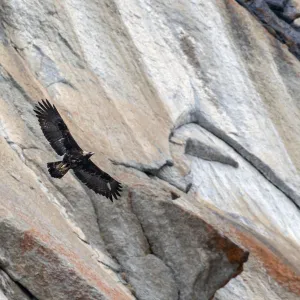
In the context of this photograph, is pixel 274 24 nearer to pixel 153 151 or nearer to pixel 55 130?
pixel 153 151

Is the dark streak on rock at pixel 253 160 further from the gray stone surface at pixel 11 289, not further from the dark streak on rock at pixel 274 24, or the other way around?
the gray stone surface at pixel 11 289

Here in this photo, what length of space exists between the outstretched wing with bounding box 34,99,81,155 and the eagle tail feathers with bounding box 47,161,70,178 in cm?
36

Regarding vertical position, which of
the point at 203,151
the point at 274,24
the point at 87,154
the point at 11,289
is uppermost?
the point at 87,154

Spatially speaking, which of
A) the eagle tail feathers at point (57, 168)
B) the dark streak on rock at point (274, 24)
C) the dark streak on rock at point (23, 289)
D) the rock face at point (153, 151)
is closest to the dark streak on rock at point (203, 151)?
the rock face at point (153, 151)

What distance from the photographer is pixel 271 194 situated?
2503cm

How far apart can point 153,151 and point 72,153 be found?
4.06m

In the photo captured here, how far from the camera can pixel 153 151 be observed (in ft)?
68.6

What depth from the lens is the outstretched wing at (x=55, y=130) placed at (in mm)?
17344

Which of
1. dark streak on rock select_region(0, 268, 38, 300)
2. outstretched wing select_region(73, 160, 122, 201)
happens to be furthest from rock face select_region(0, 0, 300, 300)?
outstretched wing select_region(73, 160, 122, 201)

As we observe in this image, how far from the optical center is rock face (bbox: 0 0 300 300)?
1573cm

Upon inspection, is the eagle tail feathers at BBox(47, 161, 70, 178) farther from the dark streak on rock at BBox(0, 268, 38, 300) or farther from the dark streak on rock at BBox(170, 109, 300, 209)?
the dark streak on rock at BBox(170, 109, 300, 209)

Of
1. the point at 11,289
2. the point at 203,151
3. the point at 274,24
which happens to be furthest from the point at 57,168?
the point at 274,24

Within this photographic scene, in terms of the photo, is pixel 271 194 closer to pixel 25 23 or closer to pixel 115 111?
pixel 115 111

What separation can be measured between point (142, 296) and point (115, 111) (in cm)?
597
